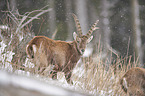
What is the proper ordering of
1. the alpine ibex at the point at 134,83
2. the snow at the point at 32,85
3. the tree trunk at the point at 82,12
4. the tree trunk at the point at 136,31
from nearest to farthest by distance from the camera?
the snow at the point at 32,85, the alpine ibex at the point at 134,83, the tree trunk at the point at 82,12, the tree trunk at the point at 136,31

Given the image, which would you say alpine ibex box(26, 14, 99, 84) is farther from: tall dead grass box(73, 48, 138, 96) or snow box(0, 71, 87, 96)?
snow box(0, 71, 87, 96)

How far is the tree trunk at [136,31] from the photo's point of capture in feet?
5.00

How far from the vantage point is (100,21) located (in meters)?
1.53

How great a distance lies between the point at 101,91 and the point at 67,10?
2.40 feet

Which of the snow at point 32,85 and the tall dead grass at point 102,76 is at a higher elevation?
the snow at point 32,85

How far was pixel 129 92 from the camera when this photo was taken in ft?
3.45

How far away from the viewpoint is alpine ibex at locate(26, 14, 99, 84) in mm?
1102

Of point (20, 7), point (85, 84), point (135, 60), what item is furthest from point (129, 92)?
point (20, 7)

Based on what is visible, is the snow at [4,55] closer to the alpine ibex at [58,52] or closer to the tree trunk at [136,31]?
the alpine ibex at [58,52]

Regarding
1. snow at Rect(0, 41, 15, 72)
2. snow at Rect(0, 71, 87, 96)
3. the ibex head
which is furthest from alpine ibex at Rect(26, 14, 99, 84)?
snow at Rect(0, 71, 87, 96)

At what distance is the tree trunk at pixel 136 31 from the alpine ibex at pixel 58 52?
419 mm

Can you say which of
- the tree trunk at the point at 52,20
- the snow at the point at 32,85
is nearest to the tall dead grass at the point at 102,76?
the tree trunk at the point at 52,20

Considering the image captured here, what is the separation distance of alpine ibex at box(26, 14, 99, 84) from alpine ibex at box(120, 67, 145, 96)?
0.34 metres

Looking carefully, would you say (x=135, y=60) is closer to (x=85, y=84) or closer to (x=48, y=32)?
(x=85, y=84)
